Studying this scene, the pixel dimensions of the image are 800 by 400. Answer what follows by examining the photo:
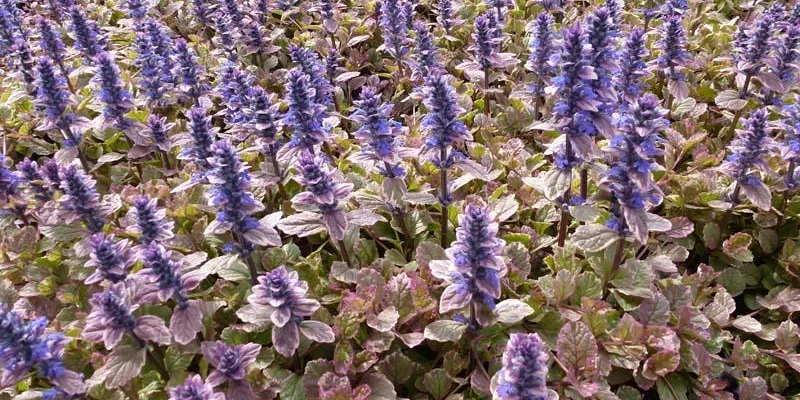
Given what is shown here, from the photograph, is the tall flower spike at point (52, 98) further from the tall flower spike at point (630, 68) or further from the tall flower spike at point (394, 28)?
the tall flower spike at point (630, 68)

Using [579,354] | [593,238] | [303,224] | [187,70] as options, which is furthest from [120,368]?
[187,70]

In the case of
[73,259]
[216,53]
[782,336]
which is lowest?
[782,336]

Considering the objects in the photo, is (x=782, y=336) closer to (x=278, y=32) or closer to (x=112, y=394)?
(x=112, y=394)

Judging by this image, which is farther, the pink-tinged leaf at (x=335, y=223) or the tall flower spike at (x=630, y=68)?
the tall flower spike at (x=630, y=68)

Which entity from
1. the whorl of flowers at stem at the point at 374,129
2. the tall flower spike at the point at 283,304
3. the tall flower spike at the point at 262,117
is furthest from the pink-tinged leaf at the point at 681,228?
the tall flower spike at the point at 262,117

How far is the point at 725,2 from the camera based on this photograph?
29.2 ft

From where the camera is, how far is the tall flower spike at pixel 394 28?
7.03 metres

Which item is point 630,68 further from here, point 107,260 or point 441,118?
point 107,260

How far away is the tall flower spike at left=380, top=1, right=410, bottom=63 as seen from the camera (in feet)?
23.1

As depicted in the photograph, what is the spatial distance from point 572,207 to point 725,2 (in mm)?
6364

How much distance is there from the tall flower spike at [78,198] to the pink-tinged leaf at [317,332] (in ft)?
6.05

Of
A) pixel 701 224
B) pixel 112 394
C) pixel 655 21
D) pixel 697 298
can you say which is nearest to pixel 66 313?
pixel 112 394

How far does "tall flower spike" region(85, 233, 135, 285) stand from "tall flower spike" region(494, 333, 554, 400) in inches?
97.9

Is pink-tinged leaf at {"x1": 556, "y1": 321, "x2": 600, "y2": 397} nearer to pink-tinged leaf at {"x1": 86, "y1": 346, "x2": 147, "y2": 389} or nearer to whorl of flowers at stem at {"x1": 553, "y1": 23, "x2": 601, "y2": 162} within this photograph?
whorl of flowers at stem at {"x1": 553, "y1": 23, "x2": 601, "y2": 162}
